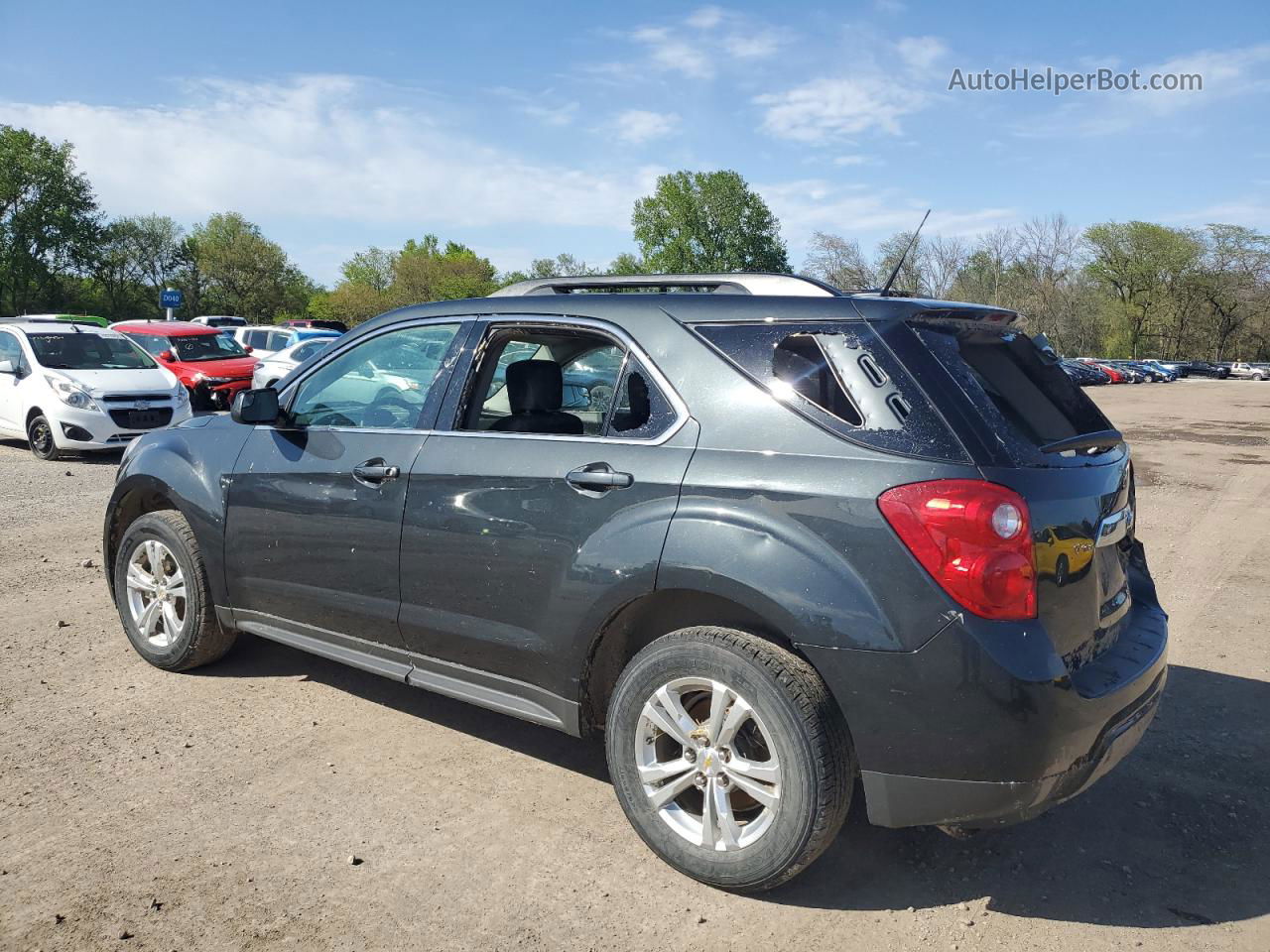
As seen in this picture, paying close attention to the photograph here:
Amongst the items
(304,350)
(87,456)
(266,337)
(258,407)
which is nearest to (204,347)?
(304,350)

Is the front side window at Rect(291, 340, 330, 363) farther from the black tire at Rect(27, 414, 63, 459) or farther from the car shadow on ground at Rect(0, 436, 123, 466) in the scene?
the black tire at Rect(27, 414, 63, 459)

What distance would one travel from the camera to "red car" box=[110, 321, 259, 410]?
1748 cm

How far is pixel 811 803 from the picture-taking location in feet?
8.77

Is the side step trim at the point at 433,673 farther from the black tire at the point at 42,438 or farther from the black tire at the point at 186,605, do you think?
the black tire at the point at 42,438

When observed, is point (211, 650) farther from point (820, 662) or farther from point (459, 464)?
point (820, 662)

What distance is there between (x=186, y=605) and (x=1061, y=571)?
3.73 m

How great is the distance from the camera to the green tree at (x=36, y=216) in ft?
195

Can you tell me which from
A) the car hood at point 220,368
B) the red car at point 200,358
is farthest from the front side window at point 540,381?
the car hood at point 220,368

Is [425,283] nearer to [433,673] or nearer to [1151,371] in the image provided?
[1151,371]

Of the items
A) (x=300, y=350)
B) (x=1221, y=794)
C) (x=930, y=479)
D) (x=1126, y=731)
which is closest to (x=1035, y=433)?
(x=930, y=479)

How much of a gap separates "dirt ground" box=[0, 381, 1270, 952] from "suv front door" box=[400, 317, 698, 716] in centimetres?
54

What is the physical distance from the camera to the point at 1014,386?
119 inches

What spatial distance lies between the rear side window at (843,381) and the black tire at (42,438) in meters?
11.7

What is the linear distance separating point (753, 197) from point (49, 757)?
95805 millimetres
